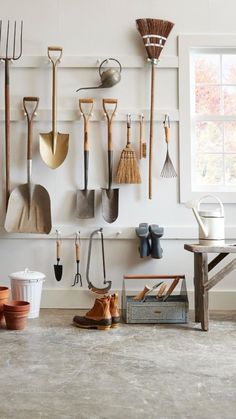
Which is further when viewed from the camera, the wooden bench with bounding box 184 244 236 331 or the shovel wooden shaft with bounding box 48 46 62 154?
the shovel wooden shaft with bounding box 48 46 62 154

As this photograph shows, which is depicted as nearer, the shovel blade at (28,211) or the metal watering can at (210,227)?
the metal watering can at (210,227)

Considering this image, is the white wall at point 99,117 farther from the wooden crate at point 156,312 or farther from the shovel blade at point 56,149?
the wooden crate at point 156,312

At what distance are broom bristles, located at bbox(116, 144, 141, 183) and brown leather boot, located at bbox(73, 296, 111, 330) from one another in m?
1.18

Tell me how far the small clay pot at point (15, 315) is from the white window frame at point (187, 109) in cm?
176

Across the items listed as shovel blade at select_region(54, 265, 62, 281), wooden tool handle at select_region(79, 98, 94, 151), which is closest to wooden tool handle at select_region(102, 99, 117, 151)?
wooden tool handle at select_region(79, 98, 94, 151)

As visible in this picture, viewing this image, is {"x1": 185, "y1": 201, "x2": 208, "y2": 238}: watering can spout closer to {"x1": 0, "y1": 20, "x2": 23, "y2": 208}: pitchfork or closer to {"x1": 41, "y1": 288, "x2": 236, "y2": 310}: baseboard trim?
{"x1": 41, "y1": 288, "x2": 236, "y2": 310}: baseboard trim

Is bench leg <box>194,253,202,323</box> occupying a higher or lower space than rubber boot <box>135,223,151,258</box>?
lower

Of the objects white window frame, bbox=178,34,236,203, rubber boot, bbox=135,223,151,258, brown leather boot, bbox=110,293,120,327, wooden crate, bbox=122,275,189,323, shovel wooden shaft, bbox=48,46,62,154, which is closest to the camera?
brown leather boot, bbox=110,293,120,327

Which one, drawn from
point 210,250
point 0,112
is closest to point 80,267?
point 210,250

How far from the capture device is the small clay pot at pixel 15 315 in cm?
365

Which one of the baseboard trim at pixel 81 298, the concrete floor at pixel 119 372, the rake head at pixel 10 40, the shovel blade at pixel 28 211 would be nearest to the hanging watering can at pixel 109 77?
the rake head at pixel 10 40

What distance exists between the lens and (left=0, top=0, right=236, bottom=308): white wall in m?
4.50

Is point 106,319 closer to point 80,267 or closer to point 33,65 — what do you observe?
point 80,267

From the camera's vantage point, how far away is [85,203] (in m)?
4.46
